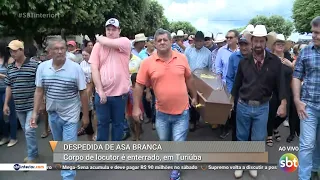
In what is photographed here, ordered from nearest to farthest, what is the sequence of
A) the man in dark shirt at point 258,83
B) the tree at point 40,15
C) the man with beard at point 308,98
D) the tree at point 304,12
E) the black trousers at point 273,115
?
the man with beard at point 308,98 < the man in dark shirt at point 258,83 < the black trousers at point 273,115 < the tree at point 40,15 < the tree at point 304,12

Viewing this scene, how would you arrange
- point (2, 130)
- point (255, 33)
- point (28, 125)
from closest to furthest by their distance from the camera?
point (255, 33) → point (28, 125) → point (2, 130)

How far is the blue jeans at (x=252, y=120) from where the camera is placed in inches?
147

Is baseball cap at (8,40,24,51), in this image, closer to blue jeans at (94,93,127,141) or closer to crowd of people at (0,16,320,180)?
crowd of people at (0,16,320,180)

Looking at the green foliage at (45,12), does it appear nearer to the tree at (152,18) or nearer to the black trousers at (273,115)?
the black trousers at (273,115)

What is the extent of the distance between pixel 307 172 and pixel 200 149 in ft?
3.98

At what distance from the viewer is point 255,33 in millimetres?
3742

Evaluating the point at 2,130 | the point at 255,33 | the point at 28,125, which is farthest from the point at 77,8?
the point at 255,33

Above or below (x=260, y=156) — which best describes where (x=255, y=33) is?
above

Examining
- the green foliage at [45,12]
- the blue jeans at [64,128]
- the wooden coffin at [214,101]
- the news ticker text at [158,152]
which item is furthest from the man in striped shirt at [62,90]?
the green foliage at [45,12]

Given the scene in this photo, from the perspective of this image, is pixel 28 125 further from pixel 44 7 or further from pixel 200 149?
pixel 44 7

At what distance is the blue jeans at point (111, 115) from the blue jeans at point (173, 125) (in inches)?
25.0

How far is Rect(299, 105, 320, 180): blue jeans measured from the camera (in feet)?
11.3

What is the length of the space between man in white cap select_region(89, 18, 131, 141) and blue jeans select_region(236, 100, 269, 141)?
152 cm

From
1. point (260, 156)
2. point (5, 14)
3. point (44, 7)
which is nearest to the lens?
point (260, 156)
